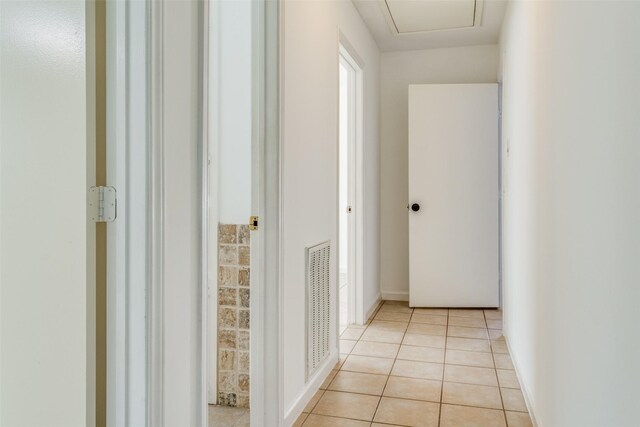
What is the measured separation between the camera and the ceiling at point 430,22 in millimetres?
3562

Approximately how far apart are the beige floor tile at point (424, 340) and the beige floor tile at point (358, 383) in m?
0.69

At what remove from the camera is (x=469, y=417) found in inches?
90.7

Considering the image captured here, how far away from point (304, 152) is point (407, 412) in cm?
136

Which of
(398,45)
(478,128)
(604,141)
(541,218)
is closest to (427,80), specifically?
(398,45)

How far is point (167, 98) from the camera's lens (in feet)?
3.96

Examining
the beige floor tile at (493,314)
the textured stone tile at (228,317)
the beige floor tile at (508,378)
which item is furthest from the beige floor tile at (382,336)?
the textured stone tile at (228,317)

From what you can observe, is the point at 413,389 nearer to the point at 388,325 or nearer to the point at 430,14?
the point at 388,325

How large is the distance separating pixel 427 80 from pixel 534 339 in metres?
3.09

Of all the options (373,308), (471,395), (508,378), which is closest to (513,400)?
(471,395)

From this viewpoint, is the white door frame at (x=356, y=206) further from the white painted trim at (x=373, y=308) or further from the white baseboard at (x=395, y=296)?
the white baseboard at (x=395, y=296)

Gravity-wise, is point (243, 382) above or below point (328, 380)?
above
